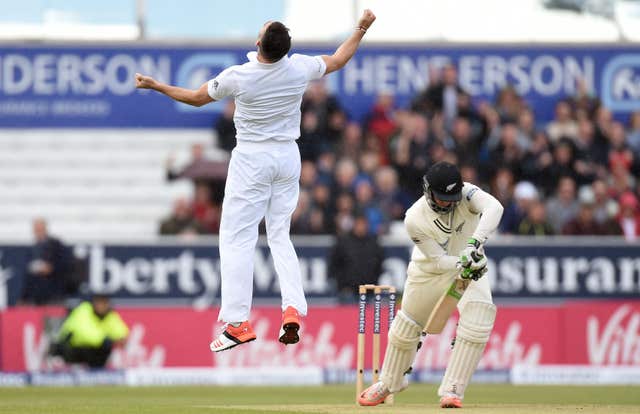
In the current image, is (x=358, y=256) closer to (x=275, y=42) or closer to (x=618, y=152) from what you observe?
(x=618, y=152)

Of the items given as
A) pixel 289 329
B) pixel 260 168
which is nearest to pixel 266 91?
pixel 260 168

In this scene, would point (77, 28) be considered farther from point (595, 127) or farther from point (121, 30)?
point (595, 127)

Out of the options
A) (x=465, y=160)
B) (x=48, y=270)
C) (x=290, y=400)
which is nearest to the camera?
(x=290, y=400)

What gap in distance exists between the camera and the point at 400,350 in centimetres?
1145

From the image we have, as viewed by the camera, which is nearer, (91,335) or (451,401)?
(451,401)

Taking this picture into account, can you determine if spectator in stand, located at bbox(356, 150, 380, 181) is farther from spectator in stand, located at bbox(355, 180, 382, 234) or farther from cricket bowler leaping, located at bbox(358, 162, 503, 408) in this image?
cricket bowler leaping, located at bbox(358, 162, 503, 408)

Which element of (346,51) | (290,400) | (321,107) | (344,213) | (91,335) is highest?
(346,51)

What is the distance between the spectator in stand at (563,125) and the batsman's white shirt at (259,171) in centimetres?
1098

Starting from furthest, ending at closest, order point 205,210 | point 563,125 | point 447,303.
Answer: point 563,125, point 205,210, point 447,303

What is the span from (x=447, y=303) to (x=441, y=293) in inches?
6.0

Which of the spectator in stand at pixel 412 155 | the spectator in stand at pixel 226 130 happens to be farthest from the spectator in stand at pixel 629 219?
the spectator in stand at pixel 226 130

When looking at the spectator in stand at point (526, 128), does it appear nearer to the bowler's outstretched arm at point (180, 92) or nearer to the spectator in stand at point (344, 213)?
the spectator in stand at point (344, 213)

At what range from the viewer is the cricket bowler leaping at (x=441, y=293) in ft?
36.3

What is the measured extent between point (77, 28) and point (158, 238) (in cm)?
416
